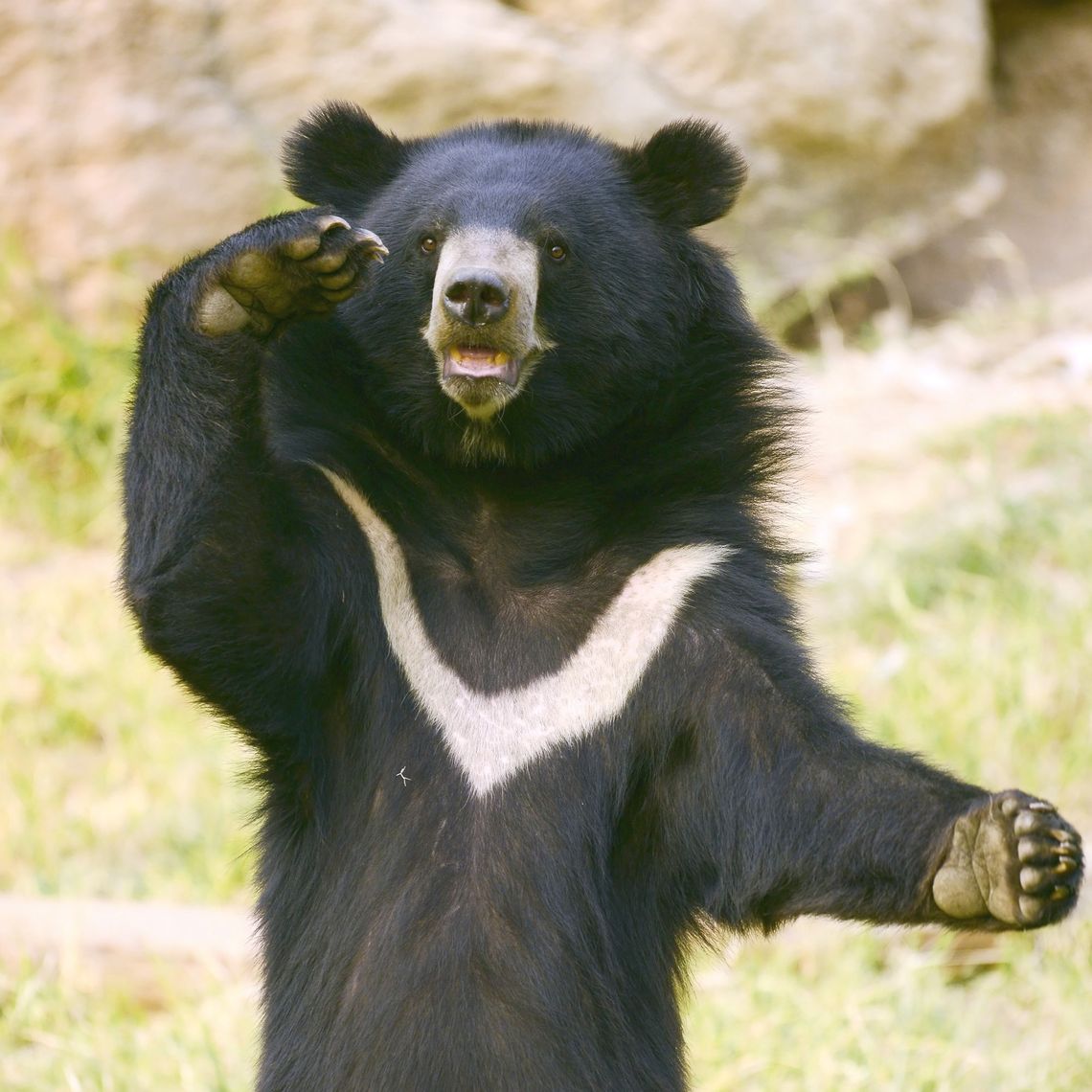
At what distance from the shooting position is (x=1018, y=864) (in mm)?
2512

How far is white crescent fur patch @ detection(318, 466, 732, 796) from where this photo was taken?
2.90m

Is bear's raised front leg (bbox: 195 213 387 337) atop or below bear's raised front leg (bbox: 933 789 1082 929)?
atop

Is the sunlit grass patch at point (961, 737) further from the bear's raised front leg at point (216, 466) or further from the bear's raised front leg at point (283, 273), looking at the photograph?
the bear's raised front leg at point (283, 273)

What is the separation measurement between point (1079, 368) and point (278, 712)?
6.01m

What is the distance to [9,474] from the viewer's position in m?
7.40

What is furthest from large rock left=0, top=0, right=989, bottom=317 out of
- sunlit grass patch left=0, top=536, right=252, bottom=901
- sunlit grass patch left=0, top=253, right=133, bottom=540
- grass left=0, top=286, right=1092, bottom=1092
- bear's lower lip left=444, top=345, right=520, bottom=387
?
bear's lower lip left=444, top=345, right=520, bottom=387

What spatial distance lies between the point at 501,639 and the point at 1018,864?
95cm

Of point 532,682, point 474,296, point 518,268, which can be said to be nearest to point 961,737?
point 532,682

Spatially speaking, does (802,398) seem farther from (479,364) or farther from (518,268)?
(479,364)

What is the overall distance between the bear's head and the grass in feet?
2.60

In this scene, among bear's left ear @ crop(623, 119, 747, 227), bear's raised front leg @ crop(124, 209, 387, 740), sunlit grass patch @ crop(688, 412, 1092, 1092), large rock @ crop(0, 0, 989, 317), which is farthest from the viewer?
large rock @ crop(0, 0, 989, 317)

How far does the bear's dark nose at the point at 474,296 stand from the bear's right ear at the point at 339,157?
0.55 metres

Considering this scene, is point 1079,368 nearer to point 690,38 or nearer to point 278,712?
point 690,38

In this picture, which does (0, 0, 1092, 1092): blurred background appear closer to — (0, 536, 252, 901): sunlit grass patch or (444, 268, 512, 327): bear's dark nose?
(0, 536, 252, 901): sunlit grass patch
